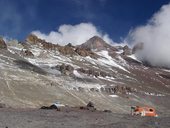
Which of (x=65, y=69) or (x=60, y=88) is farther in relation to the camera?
(x=65, y=69)

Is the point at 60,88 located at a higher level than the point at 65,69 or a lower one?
lower

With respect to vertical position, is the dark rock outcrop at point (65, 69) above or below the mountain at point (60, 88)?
above

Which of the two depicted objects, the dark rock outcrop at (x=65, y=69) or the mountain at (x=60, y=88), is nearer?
the mountain at (x=60, y=88)

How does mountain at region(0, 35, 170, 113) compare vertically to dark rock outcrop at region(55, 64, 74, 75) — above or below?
below

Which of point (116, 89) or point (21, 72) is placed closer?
point (21, 72)

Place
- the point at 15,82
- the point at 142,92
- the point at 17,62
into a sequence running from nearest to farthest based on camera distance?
the point at 15,82
the point at 17,62
the point at 142,92

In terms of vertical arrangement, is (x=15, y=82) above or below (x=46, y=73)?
below

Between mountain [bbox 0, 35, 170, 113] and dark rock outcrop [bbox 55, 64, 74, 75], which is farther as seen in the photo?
dark rock outcrop [bbox 55, 64, 74, 75]

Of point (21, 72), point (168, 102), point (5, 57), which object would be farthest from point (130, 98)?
point (5, 57)

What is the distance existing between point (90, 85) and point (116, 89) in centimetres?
1338

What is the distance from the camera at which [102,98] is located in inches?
5728

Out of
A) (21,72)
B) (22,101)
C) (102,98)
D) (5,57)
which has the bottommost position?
(22,101)

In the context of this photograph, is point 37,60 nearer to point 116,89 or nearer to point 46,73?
point 46,73

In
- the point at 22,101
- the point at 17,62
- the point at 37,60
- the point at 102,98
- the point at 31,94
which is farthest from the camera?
the point at 37,60
